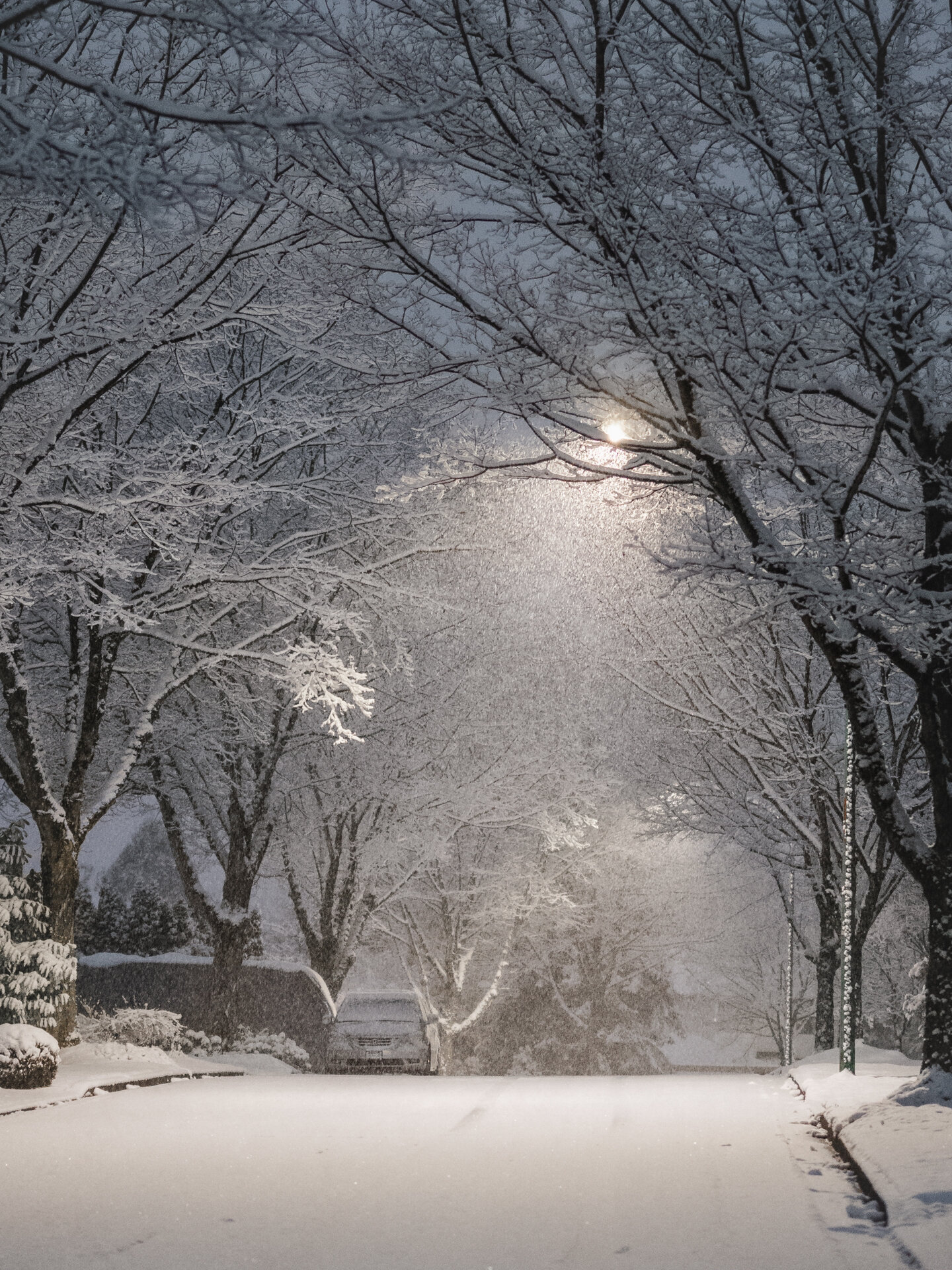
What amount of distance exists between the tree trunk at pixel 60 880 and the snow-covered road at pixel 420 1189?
3.54 meters

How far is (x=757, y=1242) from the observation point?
595 cm

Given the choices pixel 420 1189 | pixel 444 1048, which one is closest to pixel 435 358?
pixel 420 1189

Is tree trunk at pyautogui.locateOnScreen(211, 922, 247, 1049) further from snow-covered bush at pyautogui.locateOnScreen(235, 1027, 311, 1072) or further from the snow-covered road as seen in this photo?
the snow-covered road

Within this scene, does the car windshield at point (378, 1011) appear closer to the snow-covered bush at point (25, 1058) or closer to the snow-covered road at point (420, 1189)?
the snow-covered road at point (420, 1189)

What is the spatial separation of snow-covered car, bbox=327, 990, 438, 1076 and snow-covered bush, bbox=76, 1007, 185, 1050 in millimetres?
2417

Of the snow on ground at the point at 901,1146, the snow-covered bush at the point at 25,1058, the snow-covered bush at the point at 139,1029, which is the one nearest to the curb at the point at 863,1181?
the snow on ground at the point at 901,1146

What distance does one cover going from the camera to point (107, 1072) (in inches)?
544

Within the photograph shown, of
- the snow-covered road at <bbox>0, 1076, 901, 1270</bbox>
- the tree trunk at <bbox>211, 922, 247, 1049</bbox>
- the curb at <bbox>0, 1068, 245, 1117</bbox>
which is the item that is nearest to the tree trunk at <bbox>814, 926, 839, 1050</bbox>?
the tree trunk at <bbox>211, 922, 247, 1049</bbox>

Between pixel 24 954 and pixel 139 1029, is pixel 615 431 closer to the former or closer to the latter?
pixel 24 954

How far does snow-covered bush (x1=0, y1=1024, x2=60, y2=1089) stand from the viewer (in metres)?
12.0

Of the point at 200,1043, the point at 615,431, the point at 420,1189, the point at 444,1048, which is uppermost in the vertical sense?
the point at 615,431

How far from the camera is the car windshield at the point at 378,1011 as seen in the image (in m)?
19.5

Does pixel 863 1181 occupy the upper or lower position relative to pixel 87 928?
upper

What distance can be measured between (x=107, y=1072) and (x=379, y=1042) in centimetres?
619
